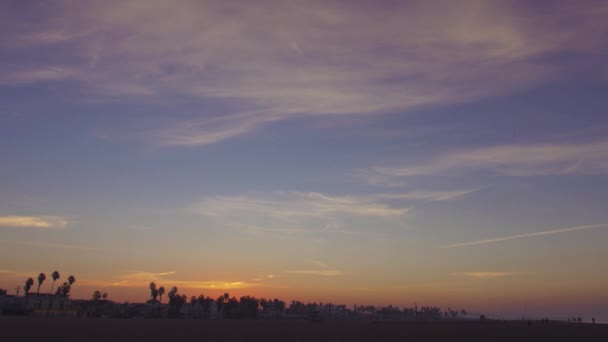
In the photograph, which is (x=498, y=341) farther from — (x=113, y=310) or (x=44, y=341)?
(x=113, y=310)

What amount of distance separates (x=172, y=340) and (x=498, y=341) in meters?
36.7

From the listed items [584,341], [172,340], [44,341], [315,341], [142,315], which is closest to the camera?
[44,341]

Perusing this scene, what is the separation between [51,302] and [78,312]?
551 inches

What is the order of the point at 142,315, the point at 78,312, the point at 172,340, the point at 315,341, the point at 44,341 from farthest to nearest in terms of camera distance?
the point at 142,315 → the point at 78,312 → the point at 315,341 → the point at 172,340 → the point at 44,341

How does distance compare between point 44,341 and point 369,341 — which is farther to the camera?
point 369,341

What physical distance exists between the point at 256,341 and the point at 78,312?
503 feet

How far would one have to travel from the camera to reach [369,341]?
181ft

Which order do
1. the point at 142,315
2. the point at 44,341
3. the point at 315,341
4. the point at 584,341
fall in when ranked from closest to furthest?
the point at 44,341 → the point at 315,341 → the point at 584,341 → the point at 142,315

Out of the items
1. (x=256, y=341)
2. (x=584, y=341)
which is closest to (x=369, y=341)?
(x=256, y=341)

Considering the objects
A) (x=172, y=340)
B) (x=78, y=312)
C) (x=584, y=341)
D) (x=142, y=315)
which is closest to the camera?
(x=172, y=340)

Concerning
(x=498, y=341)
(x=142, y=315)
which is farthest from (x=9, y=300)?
(x=498, y=341)

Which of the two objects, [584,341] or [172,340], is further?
[584,341]

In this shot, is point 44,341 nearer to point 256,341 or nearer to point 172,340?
point 172,340

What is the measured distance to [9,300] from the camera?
18788cm
